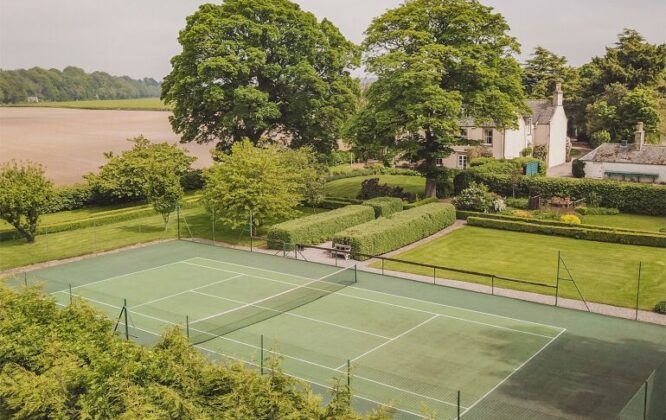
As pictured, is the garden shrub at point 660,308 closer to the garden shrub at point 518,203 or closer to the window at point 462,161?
the garden shrub at point 518,203

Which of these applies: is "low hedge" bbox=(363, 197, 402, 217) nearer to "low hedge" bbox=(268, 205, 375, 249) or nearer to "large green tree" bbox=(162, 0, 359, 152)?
"low hedge" bbox=(268, 205, 375, 249)

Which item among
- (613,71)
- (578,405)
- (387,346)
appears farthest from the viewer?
(613,71)

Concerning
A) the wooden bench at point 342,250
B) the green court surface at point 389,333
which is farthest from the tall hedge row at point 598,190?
the green court surface at point 389,333

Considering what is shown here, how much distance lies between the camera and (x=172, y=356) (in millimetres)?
14430

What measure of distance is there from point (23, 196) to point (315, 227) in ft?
50.9

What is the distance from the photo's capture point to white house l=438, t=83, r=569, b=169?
186 feet

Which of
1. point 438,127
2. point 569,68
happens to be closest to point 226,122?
point 438,127

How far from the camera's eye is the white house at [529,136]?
5678cm

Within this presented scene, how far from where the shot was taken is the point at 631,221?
128 ft

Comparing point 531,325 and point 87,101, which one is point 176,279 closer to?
point 531,325

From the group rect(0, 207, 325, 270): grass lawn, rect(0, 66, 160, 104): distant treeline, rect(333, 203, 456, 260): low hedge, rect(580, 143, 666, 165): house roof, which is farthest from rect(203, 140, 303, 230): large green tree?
rect(0, 66, 160, 104): distant treeline

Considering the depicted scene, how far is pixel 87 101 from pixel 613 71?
8722 cm

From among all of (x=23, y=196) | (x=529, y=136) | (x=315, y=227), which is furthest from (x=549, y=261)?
(x=529, y=136)

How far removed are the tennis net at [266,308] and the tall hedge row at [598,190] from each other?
63.2 ft
